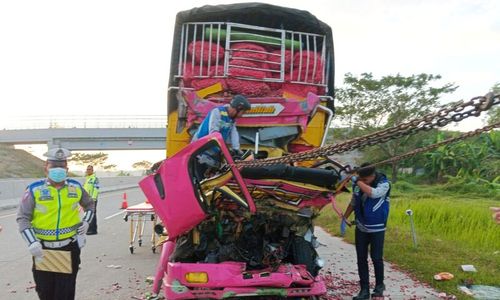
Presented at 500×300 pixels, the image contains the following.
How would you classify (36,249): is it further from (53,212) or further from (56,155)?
(56,155)

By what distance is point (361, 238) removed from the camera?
5.91 meters

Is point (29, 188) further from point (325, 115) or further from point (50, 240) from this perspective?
point (325, 115)

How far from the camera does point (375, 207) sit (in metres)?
5.70

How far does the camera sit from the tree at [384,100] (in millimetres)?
26688

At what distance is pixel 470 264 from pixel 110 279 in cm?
547

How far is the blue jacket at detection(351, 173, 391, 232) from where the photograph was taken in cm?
570

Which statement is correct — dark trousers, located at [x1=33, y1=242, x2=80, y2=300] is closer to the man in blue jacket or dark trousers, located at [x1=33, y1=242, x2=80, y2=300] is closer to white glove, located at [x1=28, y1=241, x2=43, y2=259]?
white glove, located at [x1=28, y1=241, x2=43, y2=259]

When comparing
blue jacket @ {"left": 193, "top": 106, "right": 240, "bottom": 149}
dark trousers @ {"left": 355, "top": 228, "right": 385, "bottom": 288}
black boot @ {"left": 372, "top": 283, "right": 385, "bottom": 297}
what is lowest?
black boot @ {"left": 372, "top": 283, "right": 385, "bottom": 297}

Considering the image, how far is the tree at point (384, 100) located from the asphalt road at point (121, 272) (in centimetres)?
1742

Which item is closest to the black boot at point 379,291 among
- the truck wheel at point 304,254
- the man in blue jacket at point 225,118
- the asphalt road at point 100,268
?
the truck wheel at point 304,254

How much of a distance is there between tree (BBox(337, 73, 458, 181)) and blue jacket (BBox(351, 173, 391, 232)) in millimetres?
21575

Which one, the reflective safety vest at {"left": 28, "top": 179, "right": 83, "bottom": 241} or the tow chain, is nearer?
the tow chain

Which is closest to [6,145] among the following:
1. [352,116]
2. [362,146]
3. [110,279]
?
[352,116]

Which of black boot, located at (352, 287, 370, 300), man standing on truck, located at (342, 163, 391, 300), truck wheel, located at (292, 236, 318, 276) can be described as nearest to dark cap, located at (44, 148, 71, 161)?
truck wheel, located at (292, 236, 318, 276)
